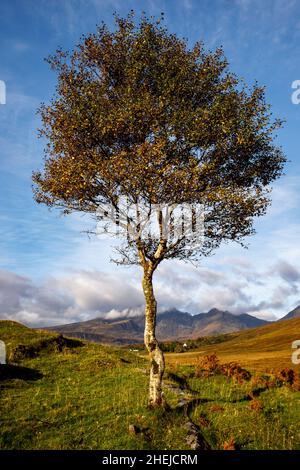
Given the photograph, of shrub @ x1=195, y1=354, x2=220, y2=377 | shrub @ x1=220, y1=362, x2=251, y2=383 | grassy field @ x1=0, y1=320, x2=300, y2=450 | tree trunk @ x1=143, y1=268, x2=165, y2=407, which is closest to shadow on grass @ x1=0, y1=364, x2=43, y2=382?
grassy field @ x1=0, y1=320, x2=300, y2=450

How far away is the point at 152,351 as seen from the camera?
2373 cm

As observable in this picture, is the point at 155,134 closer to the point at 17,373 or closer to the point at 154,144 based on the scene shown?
the point at 154,144

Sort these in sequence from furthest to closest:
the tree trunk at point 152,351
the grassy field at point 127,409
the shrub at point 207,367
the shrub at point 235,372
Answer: the shrub at point 207,367 → the shrub at point 235,372 → the tree trunk at point 152,351 → the grassy field at point 127,409

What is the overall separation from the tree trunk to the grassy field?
1.00 metres

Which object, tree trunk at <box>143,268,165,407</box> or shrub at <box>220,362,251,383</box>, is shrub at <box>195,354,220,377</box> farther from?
tree trunk at <box>143,268,165,407</box>

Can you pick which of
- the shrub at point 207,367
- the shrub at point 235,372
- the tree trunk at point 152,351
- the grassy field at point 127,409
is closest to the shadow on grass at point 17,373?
the grassy field at point 127,409

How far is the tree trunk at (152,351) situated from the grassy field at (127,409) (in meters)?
1.00

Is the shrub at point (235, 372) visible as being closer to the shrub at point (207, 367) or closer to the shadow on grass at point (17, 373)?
the shrub at point (207, 367)

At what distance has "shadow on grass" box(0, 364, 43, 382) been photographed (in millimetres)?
28753

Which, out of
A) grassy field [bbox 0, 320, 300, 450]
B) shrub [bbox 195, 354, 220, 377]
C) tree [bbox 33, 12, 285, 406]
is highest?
tree [bbox 33, 12, 285, 406]

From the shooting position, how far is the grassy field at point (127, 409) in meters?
18.6

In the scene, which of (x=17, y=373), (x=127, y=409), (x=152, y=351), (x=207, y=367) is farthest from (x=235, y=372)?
(x=17, y=373)

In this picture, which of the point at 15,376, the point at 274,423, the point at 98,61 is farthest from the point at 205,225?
the point at 15,376

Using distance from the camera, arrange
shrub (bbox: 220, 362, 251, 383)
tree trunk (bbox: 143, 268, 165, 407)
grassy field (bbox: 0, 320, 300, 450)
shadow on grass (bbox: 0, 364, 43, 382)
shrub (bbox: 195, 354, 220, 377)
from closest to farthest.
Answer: grassy field (bbox: 0, 320, 300, 450) → tree trunk (bbox: 143, 268, 165, 407) → shadow on grass (bbox: 0, 364, 43, 382) → shrub (bbox: 220, 362, 251, 383) → shrub (bbox: 195, 354, 220, 377)
